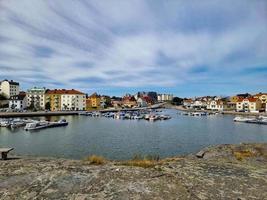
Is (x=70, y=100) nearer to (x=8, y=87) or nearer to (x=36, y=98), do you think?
(x=36, y=98)

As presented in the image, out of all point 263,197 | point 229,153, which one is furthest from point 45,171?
point 229,153

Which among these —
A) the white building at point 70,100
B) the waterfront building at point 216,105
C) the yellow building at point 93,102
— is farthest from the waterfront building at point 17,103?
the waterfront building at point 216,105

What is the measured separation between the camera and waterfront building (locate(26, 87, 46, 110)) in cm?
14924

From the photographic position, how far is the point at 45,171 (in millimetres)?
6082

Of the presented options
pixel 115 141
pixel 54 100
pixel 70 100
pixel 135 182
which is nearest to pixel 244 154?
pixel 135 182

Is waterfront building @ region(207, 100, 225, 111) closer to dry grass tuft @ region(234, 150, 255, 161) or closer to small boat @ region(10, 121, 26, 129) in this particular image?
small boat @ region(10, 121, 26, 129)

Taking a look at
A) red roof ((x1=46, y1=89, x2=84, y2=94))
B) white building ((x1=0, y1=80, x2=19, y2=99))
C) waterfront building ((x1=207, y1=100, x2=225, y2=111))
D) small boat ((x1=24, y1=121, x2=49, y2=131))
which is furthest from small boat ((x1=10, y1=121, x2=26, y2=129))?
waterfront building ((x1=207, y1=100, x2=225, y2=111))

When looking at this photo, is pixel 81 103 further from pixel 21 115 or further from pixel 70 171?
pixel 70 171

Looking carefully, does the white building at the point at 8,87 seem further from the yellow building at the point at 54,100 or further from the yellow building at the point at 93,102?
the yellow building at the point at 93,102

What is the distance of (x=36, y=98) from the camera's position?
151000 mm

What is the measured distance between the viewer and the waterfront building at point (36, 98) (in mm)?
149238

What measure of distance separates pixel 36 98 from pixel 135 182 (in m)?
156

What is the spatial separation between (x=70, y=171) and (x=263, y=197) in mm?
3843

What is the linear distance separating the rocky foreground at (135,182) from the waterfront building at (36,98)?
5889 inches
